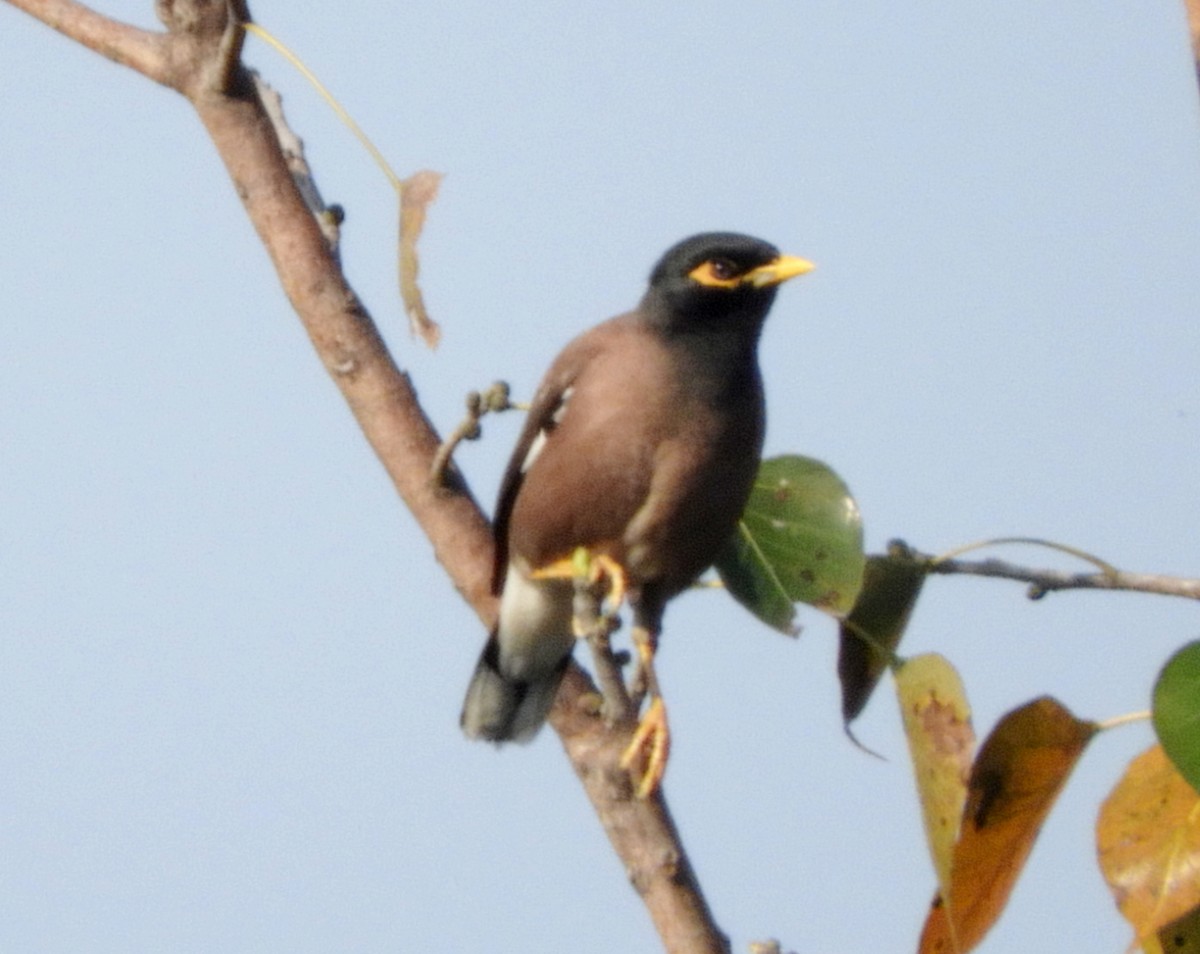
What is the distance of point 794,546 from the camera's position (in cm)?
258

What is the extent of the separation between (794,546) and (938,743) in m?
0.43

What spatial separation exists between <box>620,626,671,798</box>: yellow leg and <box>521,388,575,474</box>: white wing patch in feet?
2.52

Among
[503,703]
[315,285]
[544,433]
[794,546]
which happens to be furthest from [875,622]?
[503,703]

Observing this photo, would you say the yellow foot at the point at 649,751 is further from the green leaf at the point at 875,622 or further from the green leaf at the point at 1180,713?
the green leaf at the point at 1180,713

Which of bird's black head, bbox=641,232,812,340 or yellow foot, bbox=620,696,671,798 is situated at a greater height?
bird's black head, bbox=641,232,812,340

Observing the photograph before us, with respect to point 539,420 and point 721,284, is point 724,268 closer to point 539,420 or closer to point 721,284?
point 721,284

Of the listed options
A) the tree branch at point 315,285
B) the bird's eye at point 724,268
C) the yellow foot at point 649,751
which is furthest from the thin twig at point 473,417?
the bird's eye at point 724,268

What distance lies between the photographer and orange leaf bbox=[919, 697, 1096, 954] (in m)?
2.14

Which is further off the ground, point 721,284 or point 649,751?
point 721,284

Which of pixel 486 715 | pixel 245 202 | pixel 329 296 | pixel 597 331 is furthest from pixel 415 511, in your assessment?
pixel 486 715

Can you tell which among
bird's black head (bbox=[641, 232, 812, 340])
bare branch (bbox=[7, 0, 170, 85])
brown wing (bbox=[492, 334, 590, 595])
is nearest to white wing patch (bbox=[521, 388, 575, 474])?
brown wing (bbox=[492, 334, 590, 595])

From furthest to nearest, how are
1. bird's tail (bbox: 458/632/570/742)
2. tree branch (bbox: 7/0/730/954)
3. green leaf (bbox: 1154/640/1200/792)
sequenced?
bird's tail (bbox: 458/632/570/742)
tree branch (bbox: 7/0/730/954)
green leaf (bbox: 1154/640/1200/792)

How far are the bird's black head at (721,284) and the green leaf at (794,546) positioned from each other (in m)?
0.37

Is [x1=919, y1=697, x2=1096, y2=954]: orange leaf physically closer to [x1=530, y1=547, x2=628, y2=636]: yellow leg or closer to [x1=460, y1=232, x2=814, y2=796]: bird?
[x1=530, y1=547, x2=628, y2=636]: yellow leg
